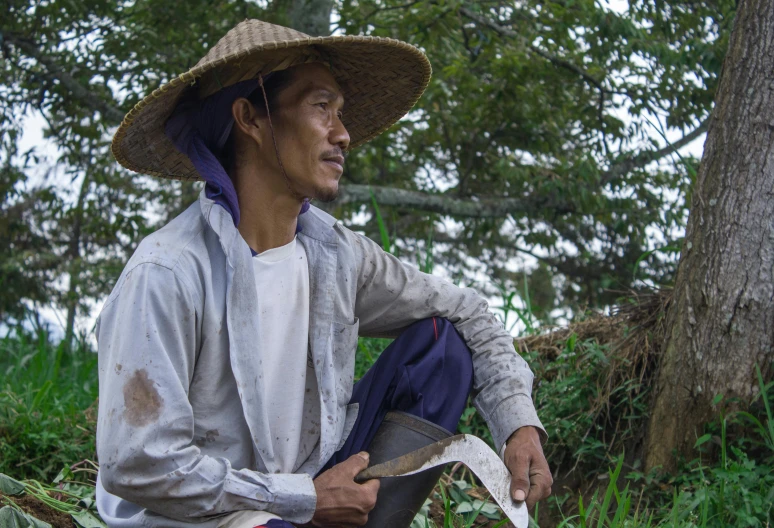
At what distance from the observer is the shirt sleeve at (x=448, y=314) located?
2555 mm

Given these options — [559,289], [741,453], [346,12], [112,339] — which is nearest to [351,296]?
[112,339]

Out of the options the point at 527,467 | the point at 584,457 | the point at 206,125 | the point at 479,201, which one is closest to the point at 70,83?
the point at 479,201

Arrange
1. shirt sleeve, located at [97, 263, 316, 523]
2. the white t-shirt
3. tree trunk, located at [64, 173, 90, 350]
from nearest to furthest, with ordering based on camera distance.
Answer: shirt sleeve, located at [97, 263, 316, 523] < the white t-shirt < tree trunk, located at [64, 173, 90, 350]

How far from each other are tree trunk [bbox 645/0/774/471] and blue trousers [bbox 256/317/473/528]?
3.08 feet

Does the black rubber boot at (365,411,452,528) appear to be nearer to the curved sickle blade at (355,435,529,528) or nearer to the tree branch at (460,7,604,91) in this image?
the curved sickle blade at (355,435,529,528)

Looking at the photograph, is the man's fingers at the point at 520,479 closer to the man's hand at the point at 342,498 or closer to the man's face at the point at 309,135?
the man's hand at the point at 342,498

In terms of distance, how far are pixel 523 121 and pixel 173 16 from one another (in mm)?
2678

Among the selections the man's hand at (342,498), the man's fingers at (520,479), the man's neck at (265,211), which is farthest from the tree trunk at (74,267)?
the man's fingers at (520,479)

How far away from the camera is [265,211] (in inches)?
96.3

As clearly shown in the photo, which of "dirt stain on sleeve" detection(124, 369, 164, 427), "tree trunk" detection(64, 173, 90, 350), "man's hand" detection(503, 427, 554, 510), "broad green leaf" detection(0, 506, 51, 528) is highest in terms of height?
"tree trunk" detection(64, 173, 90, 350)

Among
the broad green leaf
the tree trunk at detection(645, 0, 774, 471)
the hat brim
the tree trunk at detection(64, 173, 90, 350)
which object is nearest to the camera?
the hat brim

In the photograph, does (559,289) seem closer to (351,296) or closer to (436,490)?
(436,490)

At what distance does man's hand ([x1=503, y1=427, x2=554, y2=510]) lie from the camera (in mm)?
2345

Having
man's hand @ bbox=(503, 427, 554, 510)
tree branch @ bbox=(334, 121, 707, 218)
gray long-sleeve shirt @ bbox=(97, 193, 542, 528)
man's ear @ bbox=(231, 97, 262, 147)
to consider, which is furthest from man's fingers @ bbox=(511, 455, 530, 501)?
tree branch @ bbox=(334, 121, 707, 218)
